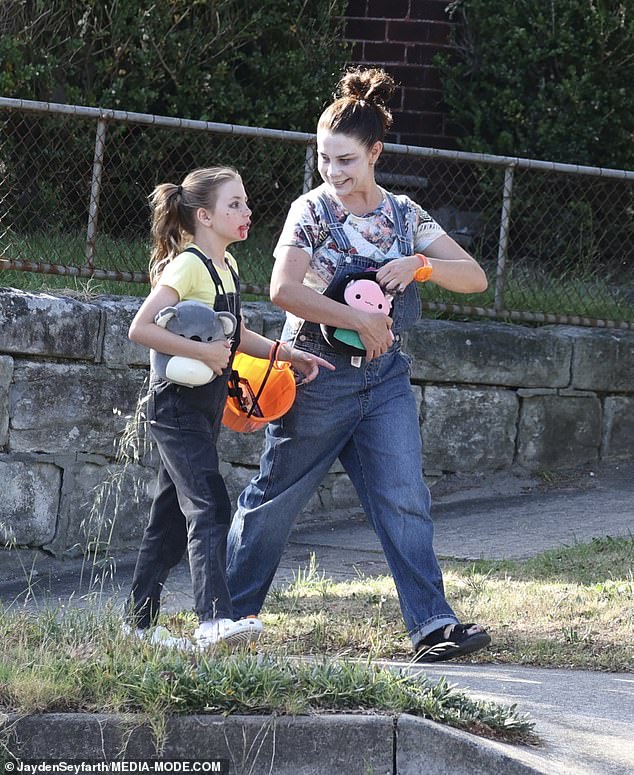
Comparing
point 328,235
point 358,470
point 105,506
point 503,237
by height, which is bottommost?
point 105,506

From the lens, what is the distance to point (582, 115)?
8258 millimetres

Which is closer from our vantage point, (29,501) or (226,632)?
(226,632)

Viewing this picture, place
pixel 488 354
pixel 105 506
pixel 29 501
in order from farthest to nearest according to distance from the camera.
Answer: pixel 488 354 < pixel 105 506 < pixel 29 501

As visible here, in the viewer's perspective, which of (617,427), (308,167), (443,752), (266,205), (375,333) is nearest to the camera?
(443,752)

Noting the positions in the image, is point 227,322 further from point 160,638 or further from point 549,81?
point 549,81

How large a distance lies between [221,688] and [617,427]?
15.4ft

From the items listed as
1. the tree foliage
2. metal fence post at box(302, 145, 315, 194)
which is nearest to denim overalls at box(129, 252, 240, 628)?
metal fence post at box(302, 145, 315, 194)

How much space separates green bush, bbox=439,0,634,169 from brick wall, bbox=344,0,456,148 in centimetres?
25

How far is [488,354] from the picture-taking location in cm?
697

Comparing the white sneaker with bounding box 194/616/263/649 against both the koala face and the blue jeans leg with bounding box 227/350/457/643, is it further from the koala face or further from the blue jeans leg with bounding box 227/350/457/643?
the koala face

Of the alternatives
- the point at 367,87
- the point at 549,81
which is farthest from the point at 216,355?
the point at 549,81

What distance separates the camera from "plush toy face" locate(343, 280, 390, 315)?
3.88 meters

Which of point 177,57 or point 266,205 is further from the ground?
point 177,57

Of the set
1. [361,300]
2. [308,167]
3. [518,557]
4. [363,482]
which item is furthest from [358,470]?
[308,167]
